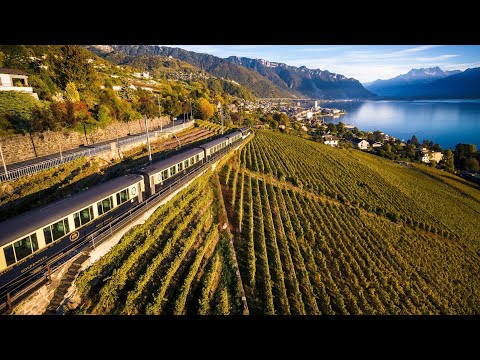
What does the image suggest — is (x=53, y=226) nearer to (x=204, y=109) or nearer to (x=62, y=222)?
(x=62, y=222)

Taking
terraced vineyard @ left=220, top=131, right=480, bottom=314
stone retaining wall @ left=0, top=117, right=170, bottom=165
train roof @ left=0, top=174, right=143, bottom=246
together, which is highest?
stone retaining wall @ left=0, top=117, right=170, bottom=165

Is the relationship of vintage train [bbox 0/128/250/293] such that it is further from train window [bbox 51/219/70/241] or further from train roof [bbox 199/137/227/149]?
train roof [bbox 199/137/227/149]

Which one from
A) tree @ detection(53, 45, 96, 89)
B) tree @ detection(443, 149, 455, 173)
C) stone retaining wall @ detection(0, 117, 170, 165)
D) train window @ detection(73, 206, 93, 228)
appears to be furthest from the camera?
tree @ detection(443, 149, 455, 173)

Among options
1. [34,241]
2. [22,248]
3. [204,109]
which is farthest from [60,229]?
[204,109]

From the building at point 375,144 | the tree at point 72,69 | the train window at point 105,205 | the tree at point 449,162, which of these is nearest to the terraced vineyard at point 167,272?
the train window at point 105,205

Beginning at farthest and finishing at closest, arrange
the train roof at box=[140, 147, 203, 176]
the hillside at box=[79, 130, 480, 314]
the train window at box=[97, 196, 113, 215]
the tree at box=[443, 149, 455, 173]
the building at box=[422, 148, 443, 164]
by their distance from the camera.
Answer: the building at box=[422, 148, 443, 164] → the tree at box=[443, 149, 455, 173] → the train roof at box=[140, 147, 203, 176] → the train window at box=[97, 196, 113, 215] → the hillside at box=[79, 130, 480, 314]

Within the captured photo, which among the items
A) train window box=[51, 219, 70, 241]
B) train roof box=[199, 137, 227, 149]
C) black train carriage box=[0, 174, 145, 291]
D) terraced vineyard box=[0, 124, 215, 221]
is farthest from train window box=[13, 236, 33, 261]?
train roof box=[199, 137, 227, 149]

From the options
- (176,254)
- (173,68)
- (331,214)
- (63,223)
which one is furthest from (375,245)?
(173,68)

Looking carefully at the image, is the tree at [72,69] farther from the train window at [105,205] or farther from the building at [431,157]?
the building at [431,157]
